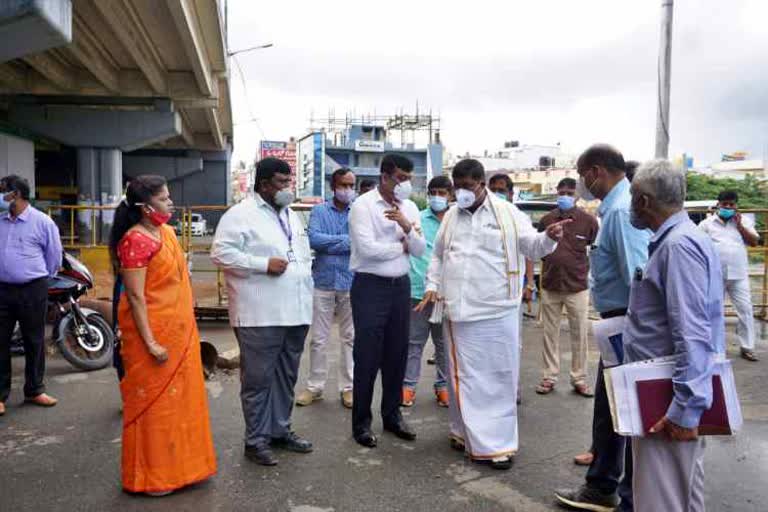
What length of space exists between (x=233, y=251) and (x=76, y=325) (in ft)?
10.7

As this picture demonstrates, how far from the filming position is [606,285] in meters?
3.53

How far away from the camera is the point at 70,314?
644cm

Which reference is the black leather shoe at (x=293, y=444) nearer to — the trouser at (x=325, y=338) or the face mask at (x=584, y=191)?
the trouser at (x=325, y=338)

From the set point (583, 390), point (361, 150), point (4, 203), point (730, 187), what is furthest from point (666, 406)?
point (361, 150)

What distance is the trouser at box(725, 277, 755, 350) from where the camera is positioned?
7.18m

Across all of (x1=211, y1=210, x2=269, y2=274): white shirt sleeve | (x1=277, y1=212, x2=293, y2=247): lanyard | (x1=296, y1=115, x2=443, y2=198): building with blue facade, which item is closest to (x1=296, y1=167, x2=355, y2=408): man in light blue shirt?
(x1=277, y1=212, x2=293, y2=247): lanyard

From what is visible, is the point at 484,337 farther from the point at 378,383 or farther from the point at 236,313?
the point at 378,383

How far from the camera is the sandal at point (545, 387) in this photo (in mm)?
5840

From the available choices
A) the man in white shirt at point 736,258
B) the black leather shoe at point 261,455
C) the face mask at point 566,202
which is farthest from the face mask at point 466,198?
the man in white shirt at point 736,258

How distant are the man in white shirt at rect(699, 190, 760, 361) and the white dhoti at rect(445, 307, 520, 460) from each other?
4212 millimetres

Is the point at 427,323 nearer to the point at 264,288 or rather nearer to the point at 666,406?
the point at 264,288

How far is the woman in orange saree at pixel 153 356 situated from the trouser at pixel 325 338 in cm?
182

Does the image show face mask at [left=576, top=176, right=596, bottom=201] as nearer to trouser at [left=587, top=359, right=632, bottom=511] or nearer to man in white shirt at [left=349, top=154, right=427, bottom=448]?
trouser at [left=587, top=359, right=632, bottom=511]

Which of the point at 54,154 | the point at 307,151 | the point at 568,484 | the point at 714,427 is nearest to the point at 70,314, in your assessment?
the point at 568,484
